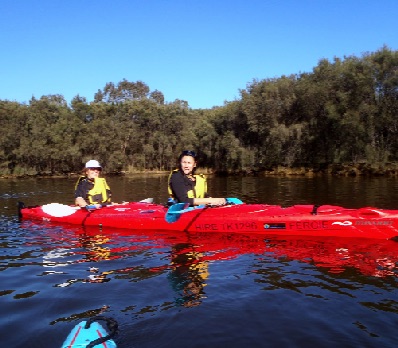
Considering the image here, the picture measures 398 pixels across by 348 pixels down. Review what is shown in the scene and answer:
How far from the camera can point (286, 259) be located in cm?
641

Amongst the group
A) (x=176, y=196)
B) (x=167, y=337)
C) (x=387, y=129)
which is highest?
(x=387, y=129)

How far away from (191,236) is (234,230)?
0.94 m

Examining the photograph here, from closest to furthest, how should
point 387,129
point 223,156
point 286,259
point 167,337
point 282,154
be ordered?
point 167,337, point 286,259, point 387,129, point 282,154, point 223,156

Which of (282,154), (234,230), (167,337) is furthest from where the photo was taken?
(282,154)

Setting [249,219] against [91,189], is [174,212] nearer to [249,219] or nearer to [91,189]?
[249,219]

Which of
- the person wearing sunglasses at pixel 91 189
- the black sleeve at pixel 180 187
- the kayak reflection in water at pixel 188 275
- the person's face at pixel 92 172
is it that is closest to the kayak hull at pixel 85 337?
the kayak reflection in water at pixel 188 275

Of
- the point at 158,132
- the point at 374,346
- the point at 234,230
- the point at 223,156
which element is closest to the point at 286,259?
the point at 234,230

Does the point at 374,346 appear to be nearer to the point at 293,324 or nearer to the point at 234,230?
the point at 293,324

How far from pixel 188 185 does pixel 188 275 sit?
352 cm

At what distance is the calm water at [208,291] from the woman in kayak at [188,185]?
988 millimetres

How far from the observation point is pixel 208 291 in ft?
16.3

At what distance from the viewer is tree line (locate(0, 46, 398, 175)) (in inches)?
1292

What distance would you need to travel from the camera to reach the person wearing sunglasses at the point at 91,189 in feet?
34.2

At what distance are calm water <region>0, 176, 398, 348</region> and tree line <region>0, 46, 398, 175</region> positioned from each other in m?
27.9
